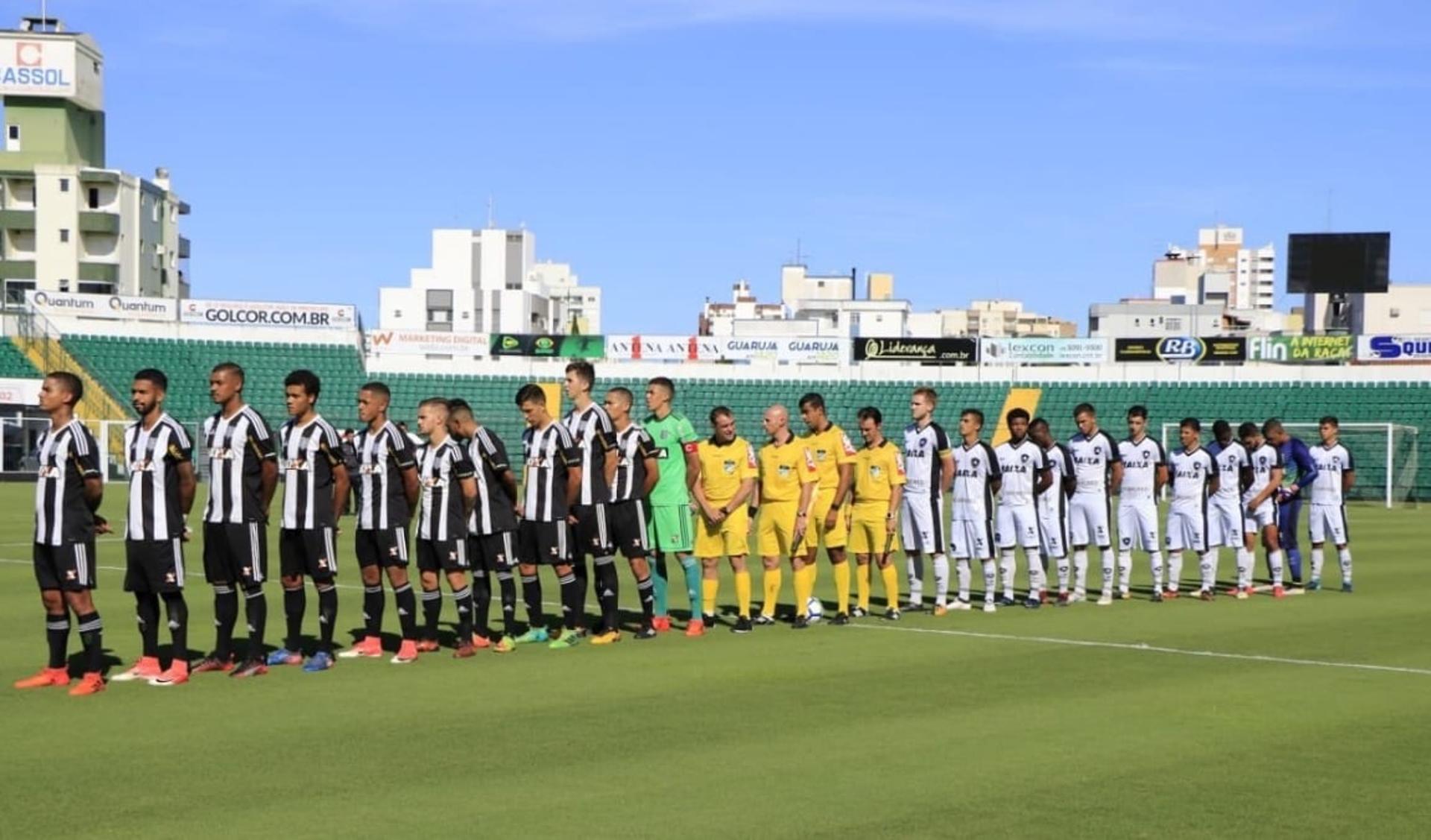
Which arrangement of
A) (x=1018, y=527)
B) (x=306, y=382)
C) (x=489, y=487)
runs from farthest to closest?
(x=1018, y=527) < (x=489, y=487) < (x=306, y=382)

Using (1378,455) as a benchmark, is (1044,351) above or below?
above

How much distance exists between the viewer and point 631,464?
46.8ft

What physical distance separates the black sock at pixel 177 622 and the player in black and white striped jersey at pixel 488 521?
8.24 ft

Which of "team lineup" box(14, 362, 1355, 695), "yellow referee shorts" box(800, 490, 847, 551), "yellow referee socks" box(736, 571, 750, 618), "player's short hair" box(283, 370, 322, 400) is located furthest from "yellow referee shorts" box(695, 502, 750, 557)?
"player's short hair" box(283, 370, 322, 400)

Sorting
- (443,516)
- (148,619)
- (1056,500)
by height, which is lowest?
(148,619)

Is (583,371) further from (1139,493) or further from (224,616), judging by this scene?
(1139,493)

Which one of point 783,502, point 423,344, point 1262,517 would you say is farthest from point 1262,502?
point 423,344

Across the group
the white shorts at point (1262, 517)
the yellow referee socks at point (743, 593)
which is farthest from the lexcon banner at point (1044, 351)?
the yellow referee socks at point (743, 593)

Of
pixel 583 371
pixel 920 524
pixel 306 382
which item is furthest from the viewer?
pixel 920 524

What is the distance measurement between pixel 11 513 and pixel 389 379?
34.4 metres

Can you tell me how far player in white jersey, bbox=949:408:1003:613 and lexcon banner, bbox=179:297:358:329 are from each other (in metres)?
50.9

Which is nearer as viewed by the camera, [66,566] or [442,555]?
[66,566]

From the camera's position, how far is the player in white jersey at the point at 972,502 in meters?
17.7

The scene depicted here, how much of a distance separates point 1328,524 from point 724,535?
9.48m
